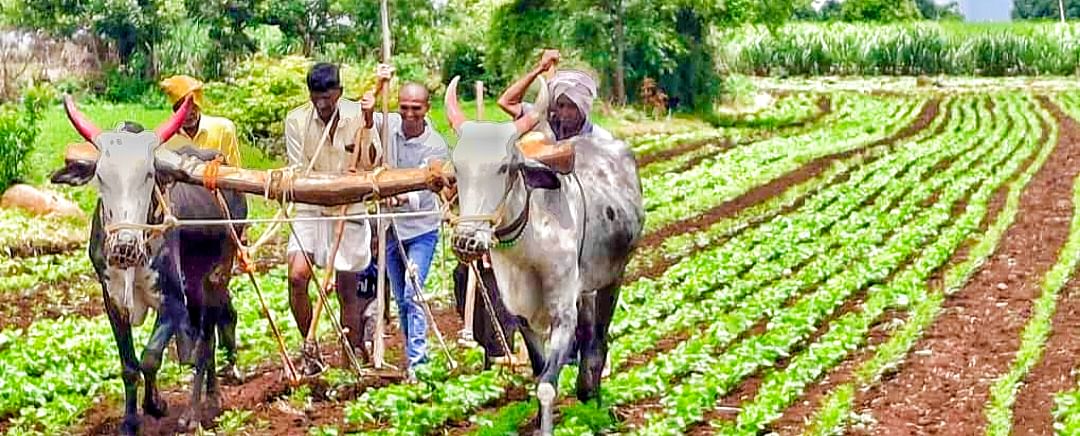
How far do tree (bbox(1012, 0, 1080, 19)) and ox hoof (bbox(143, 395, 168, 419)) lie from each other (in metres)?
92.3

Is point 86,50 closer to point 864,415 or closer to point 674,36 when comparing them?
point 674,36

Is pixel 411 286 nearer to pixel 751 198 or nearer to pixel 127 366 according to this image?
Result: pixel 127 366

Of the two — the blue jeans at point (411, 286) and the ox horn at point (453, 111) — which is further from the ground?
the ox horn at point (453, 111)

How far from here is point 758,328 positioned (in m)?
12.0

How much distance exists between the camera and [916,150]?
88.1ft

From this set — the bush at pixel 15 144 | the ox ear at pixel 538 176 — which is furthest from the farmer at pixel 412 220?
the bush at pixel 15 144

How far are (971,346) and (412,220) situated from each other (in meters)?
4.06

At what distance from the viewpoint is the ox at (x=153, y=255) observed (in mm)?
7691

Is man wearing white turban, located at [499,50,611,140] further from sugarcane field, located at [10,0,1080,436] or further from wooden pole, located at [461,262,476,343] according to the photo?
wooden pole, located at [461,262,476,343]

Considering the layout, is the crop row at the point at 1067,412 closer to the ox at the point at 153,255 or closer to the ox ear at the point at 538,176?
the ox ear at the point at 538,176

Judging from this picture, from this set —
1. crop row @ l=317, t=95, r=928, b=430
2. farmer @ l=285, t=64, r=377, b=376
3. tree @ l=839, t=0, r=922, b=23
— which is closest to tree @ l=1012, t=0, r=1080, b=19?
tree @ l=839, t=0, r=922, b=23

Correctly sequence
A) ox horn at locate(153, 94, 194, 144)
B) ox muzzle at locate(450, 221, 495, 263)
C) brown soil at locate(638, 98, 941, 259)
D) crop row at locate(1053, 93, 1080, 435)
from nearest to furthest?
ox muzzle at locate(450, 221, 495, 263) → ox horn at locate(153, 94, 194, 144) → crop row at locate(1053, 93, 1080, 435) → brown soil at locate(638, 98, 941, 259)

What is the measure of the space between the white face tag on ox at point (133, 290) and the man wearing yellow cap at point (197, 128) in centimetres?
87

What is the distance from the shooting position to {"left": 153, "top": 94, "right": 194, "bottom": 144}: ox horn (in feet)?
26.0
